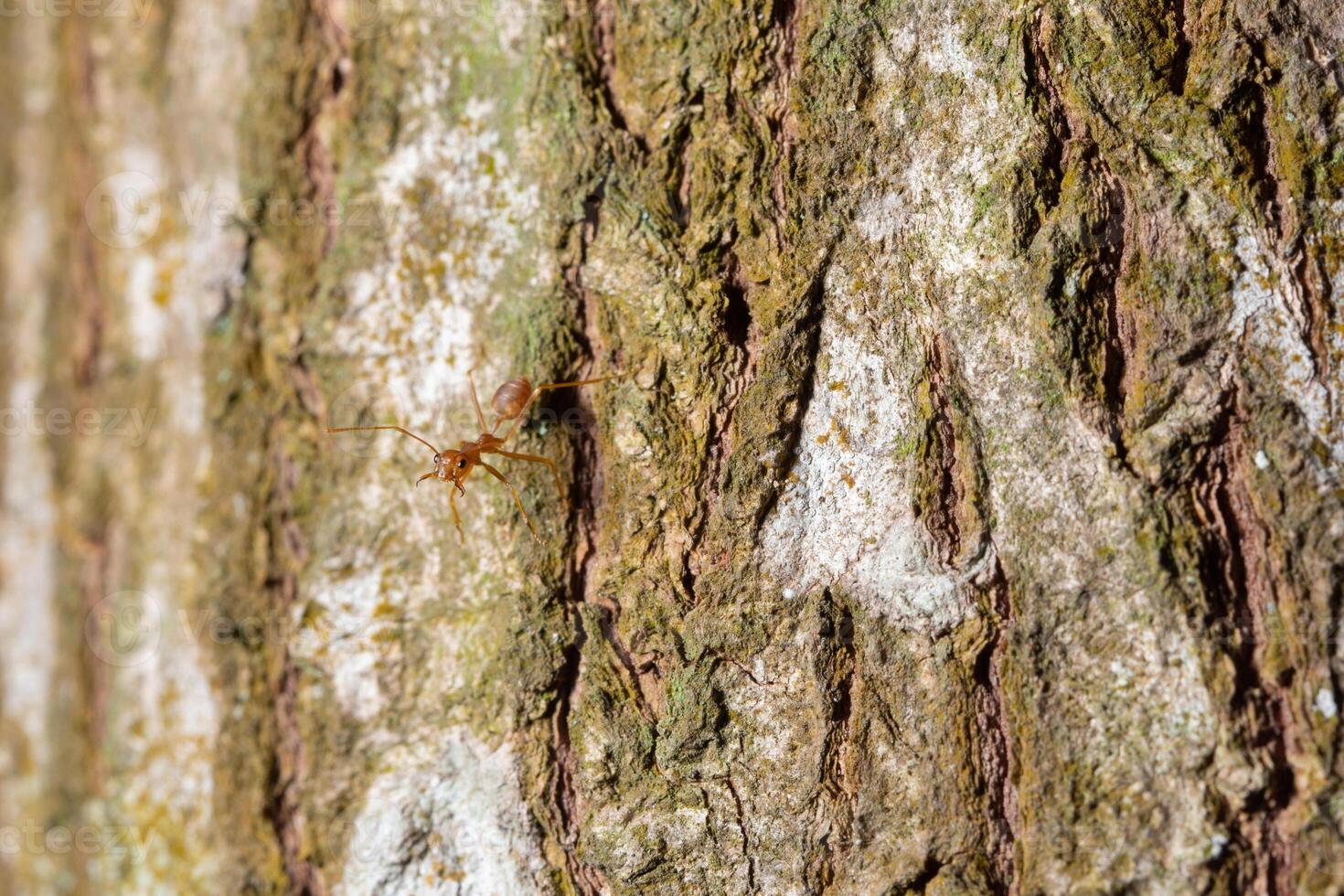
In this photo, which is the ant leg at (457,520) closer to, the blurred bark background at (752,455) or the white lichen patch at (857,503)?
the blurred bark background at (752,455)

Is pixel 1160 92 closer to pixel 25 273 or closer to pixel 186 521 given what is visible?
pixel 186 521

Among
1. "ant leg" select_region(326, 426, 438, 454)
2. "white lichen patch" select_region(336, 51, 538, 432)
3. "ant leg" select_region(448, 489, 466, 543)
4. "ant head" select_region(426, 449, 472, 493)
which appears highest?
"white lichen patch" select_region(336, 51, 538, 432)

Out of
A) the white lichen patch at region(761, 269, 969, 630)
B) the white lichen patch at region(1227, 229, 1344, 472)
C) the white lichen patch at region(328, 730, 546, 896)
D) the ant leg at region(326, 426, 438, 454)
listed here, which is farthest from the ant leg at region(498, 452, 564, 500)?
the white lichen patch at region(1227, 229, 1344, 472)

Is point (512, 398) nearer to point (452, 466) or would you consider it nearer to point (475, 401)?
point (475, 401)

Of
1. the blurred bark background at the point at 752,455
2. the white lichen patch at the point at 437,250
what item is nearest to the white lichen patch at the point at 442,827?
the blurred bark background at the point at 752,455

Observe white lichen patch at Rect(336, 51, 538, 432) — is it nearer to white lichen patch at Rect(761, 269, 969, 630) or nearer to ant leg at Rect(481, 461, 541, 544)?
ant leg at Rect(481, 461, 541, 544)

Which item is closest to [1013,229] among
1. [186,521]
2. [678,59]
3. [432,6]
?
[678,59]

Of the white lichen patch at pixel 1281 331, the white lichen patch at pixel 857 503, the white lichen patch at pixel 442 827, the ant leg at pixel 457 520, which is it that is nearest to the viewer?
the white lichen patch at pixel 1281 331
